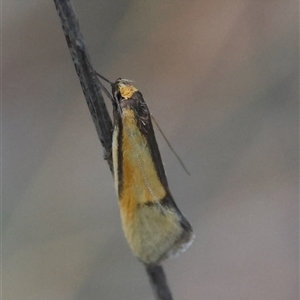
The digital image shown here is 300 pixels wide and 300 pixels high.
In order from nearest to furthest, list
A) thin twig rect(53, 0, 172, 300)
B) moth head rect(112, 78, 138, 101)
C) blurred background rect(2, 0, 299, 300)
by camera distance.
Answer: thin twig rect(53, 0, 172, 300) < moth head rect(112, 78, 138, 101) < blurred background rect(2, 0, 299, 300)

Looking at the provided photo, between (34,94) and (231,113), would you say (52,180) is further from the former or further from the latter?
(231,113)

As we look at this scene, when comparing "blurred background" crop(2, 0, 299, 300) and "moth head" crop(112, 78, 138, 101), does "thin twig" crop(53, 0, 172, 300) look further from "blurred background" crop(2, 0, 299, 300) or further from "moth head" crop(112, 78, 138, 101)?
"blurred background" crop(2, 0, 299, 300)

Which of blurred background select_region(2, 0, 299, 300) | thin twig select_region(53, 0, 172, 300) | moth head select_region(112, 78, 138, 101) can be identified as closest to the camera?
thin twig select_region(53, 0, 172, 300)

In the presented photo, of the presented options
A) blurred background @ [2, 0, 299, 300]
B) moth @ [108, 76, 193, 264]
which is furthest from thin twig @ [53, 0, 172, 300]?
blurred background @ [2, 0, 299, 300]

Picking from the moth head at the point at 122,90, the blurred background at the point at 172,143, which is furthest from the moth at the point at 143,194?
the blurred background at the point at 172,143

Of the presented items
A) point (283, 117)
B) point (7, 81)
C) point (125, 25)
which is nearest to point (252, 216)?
point (283, 117)
